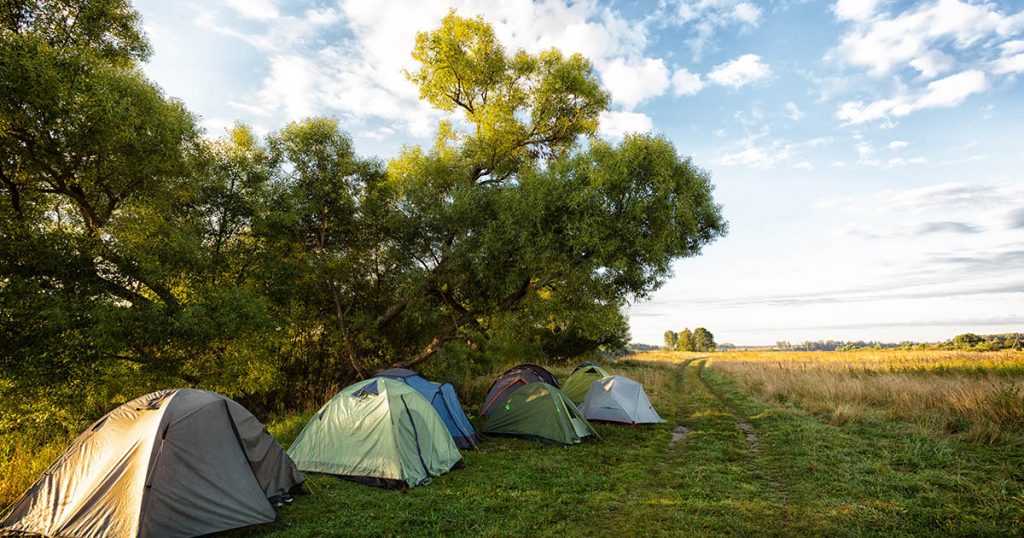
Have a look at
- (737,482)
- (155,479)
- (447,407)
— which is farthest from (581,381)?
(155,479)

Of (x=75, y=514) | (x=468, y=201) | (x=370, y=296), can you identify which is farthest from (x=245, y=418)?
(x=370, y=296)

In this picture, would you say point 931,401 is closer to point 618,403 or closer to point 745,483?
point 745,483

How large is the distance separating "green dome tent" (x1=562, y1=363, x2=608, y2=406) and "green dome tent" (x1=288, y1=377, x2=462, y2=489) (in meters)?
7.09

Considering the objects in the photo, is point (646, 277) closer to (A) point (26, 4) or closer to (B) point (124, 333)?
(B) point (124, 333)

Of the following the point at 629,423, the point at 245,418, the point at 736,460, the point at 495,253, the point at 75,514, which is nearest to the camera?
Answer: the point at 75,514

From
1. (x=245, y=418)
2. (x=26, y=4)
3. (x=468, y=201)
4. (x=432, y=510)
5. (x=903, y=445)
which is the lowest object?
(x=432, y=510)

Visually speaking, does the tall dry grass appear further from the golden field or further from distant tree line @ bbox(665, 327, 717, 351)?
distant tree line @ bbox(665, 327, 717, 351)

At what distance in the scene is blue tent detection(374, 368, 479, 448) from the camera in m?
11.0

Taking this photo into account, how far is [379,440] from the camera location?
8.52 m

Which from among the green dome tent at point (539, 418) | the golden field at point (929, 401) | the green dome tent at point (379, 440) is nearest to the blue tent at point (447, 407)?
the green dome tent at point (539, 418)

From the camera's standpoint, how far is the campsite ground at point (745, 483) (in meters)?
6.03

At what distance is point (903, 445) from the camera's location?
352 inches

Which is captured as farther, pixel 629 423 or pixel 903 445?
pixel 629 423

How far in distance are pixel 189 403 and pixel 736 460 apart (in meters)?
10.2
